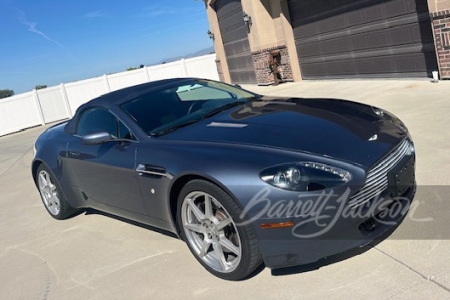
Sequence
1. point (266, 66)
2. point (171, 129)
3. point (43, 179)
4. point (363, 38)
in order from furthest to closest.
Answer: point (266, 66), point (363, 38), point (43, 179), point (171, 129)

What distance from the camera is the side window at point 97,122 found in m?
4.34

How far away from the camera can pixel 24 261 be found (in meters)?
4.48

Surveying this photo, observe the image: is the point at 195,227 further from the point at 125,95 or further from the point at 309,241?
the point at 125,95

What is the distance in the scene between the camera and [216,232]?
330cm

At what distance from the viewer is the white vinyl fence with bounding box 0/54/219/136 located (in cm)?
2278

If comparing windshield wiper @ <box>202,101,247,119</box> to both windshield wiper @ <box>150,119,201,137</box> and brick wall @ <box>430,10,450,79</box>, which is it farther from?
brick wall @ <box>430,10,450,79</box>

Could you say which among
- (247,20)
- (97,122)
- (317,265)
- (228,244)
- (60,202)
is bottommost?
(317,265)

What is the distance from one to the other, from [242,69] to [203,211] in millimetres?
16359

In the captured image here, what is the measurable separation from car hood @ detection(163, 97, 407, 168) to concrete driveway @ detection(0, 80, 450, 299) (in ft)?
2.28

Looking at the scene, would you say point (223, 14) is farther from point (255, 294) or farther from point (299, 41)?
point (255, 294)

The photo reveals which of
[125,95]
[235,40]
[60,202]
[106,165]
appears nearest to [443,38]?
[125,95]

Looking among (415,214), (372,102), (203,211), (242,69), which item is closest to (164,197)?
(203,211)

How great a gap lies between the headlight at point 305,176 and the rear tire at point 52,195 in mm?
3185

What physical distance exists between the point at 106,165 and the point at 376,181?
236cm
